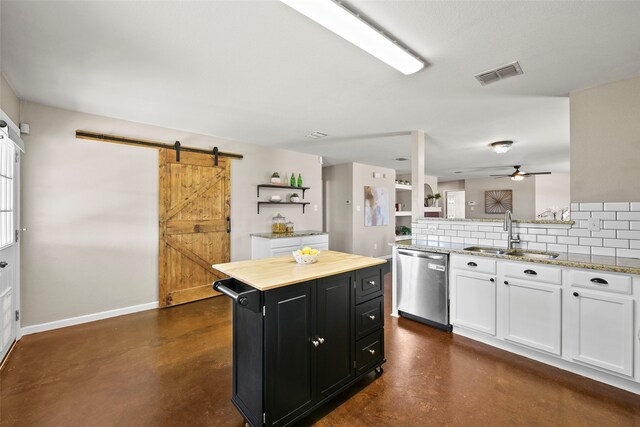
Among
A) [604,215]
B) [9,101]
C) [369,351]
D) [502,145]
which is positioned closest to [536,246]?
[604,215]

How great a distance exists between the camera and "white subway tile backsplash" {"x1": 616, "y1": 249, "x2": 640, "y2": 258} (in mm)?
2287

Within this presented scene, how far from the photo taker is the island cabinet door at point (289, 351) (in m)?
1.52

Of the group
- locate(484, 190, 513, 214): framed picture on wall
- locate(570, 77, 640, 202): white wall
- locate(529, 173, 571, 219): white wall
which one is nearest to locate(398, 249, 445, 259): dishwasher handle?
locate(570, 77, 640, 202): white wall

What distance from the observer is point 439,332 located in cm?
297

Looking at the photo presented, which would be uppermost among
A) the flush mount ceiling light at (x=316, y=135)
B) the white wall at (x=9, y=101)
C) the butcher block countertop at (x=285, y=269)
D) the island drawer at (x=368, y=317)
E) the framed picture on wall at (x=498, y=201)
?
the flush mount ceiling light at (x=316, y=135)

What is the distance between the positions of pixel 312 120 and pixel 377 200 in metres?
3.93

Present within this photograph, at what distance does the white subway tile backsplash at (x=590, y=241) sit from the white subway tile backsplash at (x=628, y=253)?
0.43 feet

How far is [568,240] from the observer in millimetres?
2609

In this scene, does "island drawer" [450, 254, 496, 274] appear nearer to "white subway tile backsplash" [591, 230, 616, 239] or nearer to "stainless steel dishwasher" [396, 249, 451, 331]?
"stainless steel dishwasher" [396, 249, 451, 331]

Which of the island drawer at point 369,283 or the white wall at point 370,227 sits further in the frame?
the white wall at point 370,227

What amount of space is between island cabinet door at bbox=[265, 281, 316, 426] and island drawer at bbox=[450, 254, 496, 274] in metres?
1.84

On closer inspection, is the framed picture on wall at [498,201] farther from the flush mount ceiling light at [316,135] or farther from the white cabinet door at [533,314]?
the white cabinet door at [533,314]

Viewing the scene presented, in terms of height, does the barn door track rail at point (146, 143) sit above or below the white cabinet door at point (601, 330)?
above

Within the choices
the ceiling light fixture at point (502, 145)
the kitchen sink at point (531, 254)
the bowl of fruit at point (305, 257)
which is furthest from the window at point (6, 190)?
the ceiling light fixture at point (502, 145)
